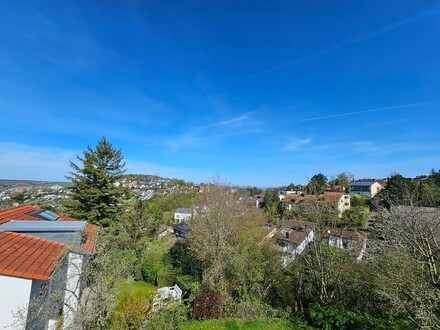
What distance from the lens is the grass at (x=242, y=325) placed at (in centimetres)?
710

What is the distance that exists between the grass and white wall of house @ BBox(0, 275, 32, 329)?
411 centimetres

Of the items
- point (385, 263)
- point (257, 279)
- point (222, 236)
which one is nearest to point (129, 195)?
point (222, 236)

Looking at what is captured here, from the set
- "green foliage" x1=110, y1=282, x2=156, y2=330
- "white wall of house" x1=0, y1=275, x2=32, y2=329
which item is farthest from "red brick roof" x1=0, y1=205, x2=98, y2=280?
"green foliage" x1=110, y1=282, x2=156, y2=330

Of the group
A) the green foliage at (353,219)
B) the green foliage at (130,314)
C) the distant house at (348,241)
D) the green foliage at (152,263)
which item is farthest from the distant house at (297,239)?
the green foliage at (152,263)

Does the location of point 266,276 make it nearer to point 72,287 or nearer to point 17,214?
point 72,287

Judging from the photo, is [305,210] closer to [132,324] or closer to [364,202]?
[132,324]

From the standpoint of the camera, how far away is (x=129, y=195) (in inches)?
862

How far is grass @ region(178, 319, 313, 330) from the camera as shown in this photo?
23.3ft

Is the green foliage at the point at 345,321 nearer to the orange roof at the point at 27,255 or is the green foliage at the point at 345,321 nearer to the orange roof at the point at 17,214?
the orange roof at the point at 27,255

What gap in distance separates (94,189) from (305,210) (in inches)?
632

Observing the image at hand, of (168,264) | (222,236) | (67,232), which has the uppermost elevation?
(67,232)

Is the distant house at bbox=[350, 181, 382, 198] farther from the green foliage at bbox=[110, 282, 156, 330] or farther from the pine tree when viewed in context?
the green foliage at bbox=[110, 282, 156, 330]

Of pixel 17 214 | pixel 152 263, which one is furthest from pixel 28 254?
pixel 152 263

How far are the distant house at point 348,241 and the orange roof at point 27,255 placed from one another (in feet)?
34.3
